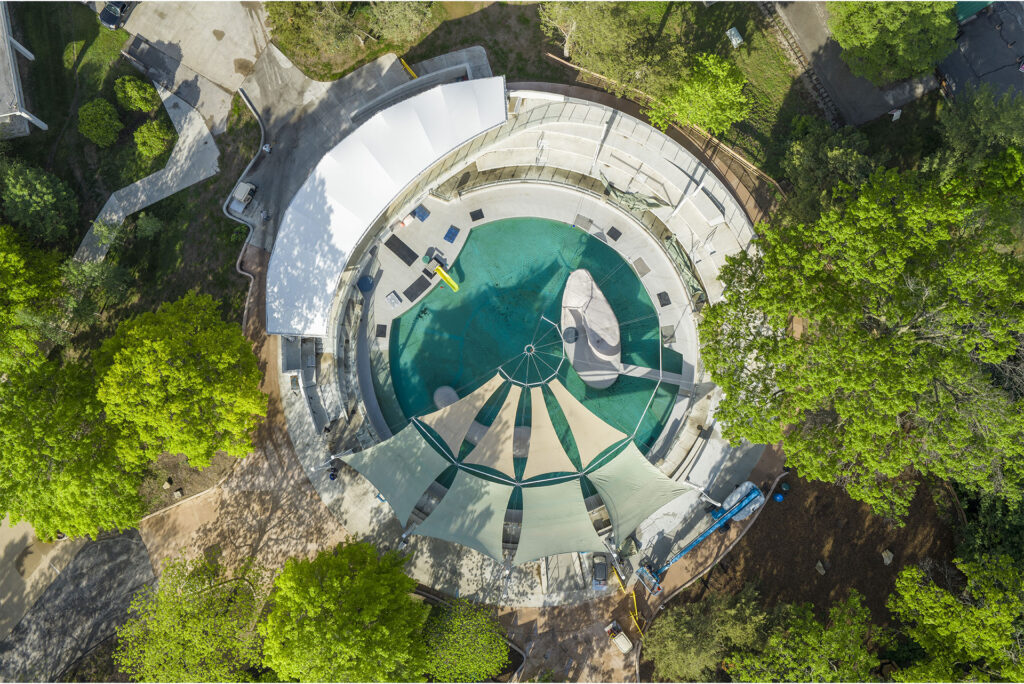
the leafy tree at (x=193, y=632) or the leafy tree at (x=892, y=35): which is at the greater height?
the leafy tree at (x=892, y=35)

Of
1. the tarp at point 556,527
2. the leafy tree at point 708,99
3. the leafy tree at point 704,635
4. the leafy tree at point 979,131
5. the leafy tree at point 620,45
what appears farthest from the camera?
the tarp at point 556,527

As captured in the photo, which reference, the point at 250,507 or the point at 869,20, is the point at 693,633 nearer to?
the point at 250,507

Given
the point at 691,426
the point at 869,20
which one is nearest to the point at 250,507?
the point at 691,426

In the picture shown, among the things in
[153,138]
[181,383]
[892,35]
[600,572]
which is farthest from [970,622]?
[153,138]

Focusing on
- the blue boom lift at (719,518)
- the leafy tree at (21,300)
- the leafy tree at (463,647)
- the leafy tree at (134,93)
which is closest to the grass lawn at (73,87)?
the leafy tree at (134,93)

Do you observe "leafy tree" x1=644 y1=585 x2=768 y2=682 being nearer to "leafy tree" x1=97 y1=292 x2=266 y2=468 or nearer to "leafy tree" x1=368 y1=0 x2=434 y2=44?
"leafy tree" x1=97 y1=292 x2=266 y2=468

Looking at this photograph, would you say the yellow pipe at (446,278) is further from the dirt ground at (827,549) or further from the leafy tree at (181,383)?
the dirt ground at (827,549)
